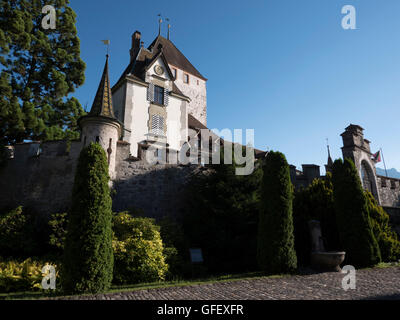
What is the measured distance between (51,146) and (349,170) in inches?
499

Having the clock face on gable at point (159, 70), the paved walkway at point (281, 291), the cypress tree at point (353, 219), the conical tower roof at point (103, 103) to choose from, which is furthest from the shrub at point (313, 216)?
the clock face on gable at point (159, 70)

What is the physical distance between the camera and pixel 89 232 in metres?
6.75

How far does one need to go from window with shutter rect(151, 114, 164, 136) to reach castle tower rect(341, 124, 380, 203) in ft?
40.8

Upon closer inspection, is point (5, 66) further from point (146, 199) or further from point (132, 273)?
point (132, 273)

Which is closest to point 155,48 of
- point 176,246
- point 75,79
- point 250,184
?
point 75,79

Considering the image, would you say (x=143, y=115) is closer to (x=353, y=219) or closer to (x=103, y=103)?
(x=103, y=103)

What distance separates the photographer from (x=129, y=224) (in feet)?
32.0

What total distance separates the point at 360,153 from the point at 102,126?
15.2 m

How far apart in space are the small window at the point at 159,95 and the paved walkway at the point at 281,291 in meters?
16.2

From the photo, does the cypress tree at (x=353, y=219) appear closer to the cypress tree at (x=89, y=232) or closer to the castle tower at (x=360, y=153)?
the castle tower at (x=360, y=153)

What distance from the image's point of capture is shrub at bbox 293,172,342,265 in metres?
11.0

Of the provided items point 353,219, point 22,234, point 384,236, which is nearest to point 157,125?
point 22,234

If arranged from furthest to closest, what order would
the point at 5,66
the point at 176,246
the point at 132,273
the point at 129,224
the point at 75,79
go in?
the point at 75,79 < the point at 5,66 < the point at 176,246 < the point at 129,224 < the point at 132,273

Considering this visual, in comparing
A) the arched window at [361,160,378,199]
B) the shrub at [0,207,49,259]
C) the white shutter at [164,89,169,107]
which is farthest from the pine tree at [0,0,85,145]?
the arched window at [361,160,378,199]
